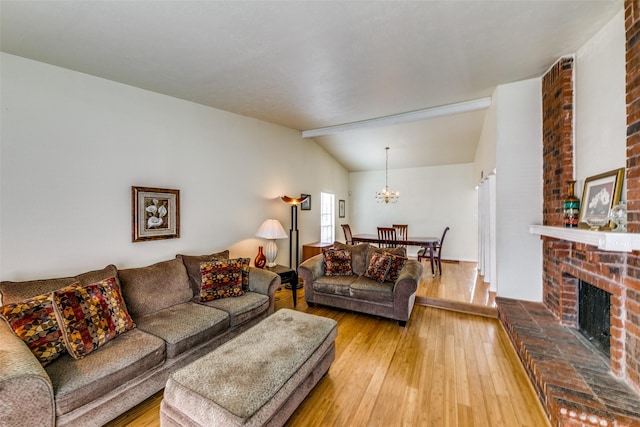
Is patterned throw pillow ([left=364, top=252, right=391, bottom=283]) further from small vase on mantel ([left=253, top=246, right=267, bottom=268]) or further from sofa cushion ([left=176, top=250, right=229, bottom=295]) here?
sofa cushion ([left=176, top=250, right=229, bottom=295])

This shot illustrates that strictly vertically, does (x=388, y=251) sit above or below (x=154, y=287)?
above

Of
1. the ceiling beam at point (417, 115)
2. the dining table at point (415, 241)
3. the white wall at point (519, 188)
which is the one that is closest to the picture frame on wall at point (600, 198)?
the white wall at point (519, 188)

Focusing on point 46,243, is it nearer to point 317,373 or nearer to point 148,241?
point 148,241

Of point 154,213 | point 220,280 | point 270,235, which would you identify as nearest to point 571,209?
point 270,235

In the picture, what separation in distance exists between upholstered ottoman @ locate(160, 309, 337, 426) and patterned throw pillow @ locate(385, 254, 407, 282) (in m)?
1.56

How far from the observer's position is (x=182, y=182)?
311cm

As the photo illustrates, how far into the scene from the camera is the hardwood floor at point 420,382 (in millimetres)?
1721

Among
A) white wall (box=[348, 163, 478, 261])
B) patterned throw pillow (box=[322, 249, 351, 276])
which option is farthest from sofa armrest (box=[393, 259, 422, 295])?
white wall (box=[348, 163, 478, 261])

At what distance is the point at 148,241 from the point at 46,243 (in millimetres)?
771

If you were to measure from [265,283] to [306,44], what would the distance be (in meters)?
2.40

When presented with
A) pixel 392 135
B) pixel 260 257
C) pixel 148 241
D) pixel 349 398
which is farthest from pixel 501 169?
pixel 148 241

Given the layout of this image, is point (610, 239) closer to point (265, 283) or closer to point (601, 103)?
point (601, 103)

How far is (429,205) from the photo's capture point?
22.1 feet

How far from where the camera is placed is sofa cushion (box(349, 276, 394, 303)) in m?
3.08
